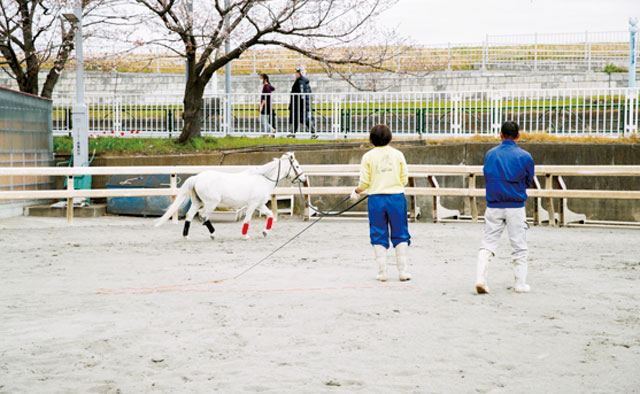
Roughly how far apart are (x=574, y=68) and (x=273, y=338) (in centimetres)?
3097

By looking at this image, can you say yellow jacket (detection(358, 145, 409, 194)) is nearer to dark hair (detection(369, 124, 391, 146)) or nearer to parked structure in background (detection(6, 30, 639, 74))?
dark hair (detection(369, 124, 391, 146))

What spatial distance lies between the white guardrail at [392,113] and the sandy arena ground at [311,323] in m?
9.22

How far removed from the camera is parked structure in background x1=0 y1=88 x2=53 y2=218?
1875cm

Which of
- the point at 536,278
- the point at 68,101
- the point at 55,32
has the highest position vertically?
the point at 55,32

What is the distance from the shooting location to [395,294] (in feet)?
27.8

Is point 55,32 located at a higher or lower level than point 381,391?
higher

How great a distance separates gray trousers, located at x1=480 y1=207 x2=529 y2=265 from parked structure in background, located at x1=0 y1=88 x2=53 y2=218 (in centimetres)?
1350

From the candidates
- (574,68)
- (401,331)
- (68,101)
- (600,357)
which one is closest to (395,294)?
(401,331)

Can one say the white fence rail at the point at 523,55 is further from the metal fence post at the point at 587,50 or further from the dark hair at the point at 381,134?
the dark hair at the point at 381,134

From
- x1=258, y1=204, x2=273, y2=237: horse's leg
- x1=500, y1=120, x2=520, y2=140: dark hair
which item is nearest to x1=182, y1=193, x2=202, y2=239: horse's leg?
x1=258, y1=204, x2=273, y2=237: horse's leg

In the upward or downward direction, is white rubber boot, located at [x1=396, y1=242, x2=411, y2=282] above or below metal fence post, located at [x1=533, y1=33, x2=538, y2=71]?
below

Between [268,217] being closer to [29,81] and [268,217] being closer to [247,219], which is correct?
[247,219]

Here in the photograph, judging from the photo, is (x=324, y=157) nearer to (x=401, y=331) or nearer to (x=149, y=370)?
(x=401, y=331)

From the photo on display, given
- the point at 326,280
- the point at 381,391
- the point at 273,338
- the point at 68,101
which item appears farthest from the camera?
the point at 68,101
